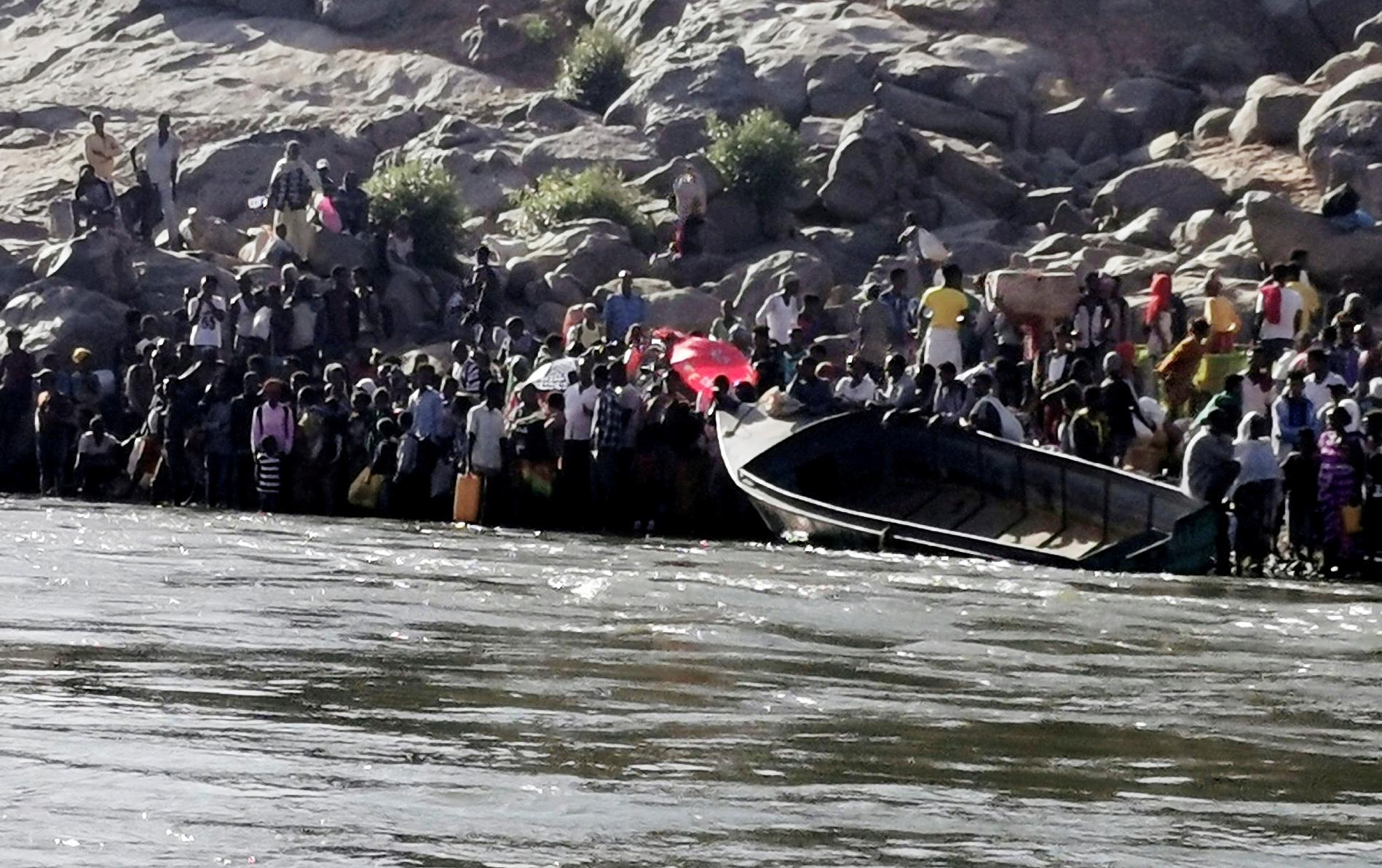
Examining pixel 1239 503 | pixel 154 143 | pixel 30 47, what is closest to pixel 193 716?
pixel 1239 503

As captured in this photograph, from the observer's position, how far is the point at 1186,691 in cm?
1301

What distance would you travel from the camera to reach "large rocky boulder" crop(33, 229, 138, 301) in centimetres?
3328

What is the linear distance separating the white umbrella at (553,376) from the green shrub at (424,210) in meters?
11.0

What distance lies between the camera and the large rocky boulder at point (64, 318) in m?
31.9

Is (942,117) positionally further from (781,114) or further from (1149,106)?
(1149,106)

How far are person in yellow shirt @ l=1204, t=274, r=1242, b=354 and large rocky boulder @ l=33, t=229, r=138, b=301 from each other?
46.2 feet

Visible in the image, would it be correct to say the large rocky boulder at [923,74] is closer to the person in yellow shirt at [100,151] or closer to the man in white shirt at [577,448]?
the person in yellow shirt at [100,151]

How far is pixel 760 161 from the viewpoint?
37.1 meters

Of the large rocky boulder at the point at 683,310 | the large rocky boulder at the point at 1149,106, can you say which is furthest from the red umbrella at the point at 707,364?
the large rocky boulder at the point at 1149,106

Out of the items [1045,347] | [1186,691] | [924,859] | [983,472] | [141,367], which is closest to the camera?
[924,859]

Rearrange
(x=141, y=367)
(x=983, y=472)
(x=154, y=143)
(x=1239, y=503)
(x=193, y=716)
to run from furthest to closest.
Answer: (x=154, y=143), (x=141, y=367), (x=983, y=472), (x=1239, y=503), (x=193, y=716)

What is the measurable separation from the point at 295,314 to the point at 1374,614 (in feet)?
53.3

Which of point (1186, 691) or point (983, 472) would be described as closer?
point (1186, 691)

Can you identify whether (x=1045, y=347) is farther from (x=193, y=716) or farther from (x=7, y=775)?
(x=7, y=775)
